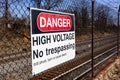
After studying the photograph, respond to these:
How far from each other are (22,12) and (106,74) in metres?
4.43

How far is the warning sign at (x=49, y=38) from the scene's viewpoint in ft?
12.6

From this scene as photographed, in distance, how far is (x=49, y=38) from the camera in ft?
13.9

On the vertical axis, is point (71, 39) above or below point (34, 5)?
below

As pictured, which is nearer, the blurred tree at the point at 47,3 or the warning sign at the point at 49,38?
the warning sign at the point at 49,38

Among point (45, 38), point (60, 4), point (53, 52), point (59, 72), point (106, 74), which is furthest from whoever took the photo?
point (106, 74)

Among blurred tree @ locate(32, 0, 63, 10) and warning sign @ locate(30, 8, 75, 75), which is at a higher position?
blurred tree @ locate(32, 0, 63, 10)

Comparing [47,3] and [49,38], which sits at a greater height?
[47,3]

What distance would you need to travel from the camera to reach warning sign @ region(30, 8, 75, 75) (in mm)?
3834

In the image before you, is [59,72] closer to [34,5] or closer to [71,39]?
[71,39]

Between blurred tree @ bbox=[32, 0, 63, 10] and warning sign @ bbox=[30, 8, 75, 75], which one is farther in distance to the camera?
blurred tree @ bbox=[32, 0, 63, 10]

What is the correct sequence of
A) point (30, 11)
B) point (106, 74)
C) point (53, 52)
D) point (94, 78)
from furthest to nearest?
point (106, 74), point (94, 78), point (53, 52), point (30, 11)

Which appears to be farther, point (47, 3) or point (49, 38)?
point (47, 3)

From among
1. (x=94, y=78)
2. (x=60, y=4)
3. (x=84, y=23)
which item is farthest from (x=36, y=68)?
(x=84, y=23)

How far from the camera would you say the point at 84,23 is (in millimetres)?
7629
